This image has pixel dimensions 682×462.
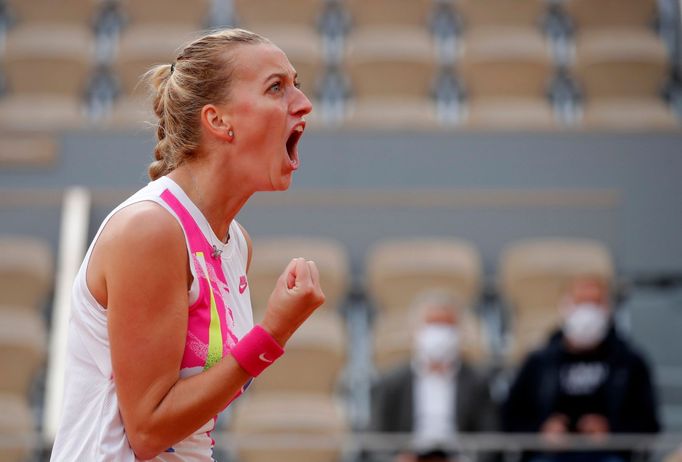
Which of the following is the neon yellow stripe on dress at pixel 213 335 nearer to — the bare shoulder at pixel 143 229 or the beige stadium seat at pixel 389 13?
the bare shoulder at pixel 143 229

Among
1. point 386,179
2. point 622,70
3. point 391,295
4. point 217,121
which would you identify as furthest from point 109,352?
point 622,70

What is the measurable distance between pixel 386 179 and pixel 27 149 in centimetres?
225

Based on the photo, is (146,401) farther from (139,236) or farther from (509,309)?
(509,309)

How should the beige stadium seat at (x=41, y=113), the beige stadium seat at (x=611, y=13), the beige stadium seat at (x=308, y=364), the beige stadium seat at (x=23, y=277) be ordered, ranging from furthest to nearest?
the beige stadium seat at (x=611, y=13) < the beige stadium seat at (x=41, y=113) < the beige stadium seat at (x=23, y=277) < the beige stadium seat at (x=308, y=364)

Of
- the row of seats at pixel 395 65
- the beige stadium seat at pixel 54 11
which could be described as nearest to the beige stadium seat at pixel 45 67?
the row of seats at pixel 395 65

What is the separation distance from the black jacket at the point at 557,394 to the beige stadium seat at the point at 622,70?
2.91 m

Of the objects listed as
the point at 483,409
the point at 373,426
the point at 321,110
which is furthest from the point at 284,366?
the point at 321,110

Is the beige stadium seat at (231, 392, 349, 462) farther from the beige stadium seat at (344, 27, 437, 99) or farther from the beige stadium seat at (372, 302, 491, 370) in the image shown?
the beige stadium seat at (344, 27, 437, 99)

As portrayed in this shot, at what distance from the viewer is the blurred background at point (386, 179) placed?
623 cm

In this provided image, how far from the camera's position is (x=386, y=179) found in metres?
7.63

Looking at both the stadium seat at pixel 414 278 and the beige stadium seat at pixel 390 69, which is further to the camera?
the beige stadium seat at pixel 390 69

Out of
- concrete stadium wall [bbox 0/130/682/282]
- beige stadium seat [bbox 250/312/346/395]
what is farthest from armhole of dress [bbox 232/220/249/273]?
concrete stadium wall [bbox 0/130/682/282]

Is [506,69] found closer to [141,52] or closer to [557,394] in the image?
[141,52]

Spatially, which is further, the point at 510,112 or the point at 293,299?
the point at 510,112
